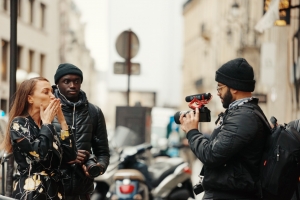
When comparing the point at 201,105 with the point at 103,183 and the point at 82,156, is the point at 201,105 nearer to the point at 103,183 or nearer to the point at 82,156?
the point at 82,156

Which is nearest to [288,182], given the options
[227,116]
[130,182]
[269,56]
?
[227,116]

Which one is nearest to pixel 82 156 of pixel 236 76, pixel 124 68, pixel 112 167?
pixel 236 76

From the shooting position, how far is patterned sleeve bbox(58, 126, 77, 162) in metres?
6.50

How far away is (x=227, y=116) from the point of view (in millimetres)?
5977

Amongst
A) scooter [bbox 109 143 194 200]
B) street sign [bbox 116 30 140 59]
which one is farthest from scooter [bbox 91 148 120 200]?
street sign [bbox 116 30 140 59]

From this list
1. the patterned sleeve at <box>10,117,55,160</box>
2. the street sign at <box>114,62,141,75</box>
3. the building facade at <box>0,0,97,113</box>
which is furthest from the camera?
the building facade at <box>0,0,97,113</box>

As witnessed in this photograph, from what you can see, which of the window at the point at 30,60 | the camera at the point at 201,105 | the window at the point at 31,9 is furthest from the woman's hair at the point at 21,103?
the window at the point at 30,60

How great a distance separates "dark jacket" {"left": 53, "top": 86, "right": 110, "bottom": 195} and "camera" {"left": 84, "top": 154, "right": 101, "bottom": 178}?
59 millimetres

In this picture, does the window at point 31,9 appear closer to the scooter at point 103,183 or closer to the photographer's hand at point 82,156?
the scooter at point 103,183

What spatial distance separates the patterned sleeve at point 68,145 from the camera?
6504 millimetres

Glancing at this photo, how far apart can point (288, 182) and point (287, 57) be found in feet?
59.9

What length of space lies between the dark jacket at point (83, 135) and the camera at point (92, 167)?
2.3 inches

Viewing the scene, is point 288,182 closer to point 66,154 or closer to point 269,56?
point 66,154

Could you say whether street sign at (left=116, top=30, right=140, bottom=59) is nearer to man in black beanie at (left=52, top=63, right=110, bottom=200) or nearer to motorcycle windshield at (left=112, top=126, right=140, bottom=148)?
motorcycle windshield at (left=112, top=126, right=140, bottom=148)
